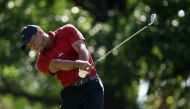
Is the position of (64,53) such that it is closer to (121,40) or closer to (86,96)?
(86,96)

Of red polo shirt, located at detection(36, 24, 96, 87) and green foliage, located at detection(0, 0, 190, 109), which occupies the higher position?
green foliage, located at detection(0, 0, 190, 109)

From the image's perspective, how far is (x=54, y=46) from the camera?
31.1ft

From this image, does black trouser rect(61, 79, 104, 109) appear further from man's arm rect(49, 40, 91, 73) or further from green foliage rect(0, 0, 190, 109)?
green foliage rect(0, 0, 190, 109)

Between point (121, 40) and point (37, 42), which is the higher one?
point (121, 40)

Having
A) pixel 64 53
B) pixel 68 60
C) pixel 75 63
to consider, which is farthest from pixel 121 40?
pixel 75 63

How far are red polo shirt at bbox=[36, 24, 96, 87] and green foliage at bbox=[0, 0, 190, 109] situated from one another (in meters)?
9.29

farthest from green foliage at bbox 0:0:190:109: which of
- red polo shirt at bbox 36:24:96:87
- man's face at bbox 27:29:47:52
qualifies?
man's face at bbox 27:29:47:52

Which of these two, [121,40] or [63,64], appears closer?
[63,64]

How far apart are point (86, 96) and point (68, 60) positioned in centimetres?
43

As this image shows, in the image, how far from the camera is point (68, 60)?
9.30m

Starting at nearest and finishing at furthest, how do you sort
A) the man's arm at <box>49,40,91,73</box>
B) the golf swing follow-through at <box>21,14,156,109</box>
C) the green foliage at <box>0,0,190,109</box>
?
1. the man's arm at <box>49,40,91,73</box>
2. the golf swing follow-through at <box>21,14,156,109</box>
3. the green foliage at <box>0,0,190,109</box>

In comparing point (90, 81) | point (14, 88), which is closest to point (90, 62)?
point (90, 81)

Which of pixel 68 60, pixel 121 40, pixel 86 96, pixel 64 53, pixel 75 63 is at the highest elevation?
pixel 121 40

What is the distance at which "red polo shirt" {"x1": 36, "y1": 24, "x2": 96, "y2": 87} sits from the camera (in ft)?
30.9
